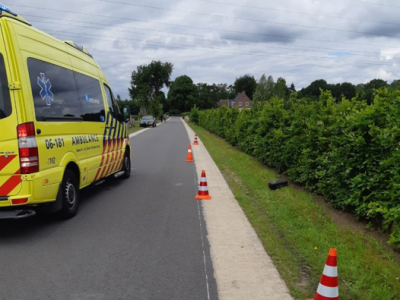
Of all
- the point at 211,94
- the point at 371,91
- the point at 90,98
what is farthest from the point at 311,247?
the point at 211,94

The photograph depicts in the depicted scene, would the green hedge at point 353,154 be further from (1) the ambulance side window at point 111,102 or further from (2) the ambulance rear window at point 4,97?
(2) the ambulance rear window at point 4,97

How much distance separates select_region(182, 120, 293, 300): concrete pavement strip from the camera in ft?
11.9

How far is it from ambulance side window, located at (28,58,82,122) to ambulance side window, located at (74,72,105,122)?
22 cm

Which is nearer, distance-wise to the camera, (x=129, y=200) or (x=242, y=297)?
(x=242, y=297)

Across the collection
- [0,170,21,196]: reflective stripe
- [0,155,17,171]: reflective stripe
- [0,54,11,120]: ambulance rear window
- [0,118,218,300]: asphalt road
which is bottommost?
[0,118,218,300]: asphalt road

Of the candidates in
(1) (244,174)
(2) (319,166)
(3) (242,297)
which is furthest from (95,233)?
(1) (244,174)

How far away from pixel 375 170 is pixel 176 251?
9.76 feet

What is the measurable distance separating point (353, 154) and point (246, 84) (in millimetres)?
146231

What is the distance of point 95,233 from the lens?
5.40 meters

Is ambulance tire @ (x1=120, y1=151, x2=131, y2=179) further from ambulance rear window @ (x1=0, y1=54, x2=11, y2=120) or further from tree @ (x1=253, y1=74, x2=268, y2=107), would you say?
tree @ (x1=253, y1=74, x2=268, y2=107)

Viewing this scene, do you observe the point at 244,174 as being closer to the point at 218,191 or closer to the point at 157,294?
the point at 218,191

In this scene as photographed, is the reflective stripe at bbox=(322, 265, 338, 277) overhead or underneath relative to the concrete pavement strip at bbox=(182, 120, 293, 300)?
overhead

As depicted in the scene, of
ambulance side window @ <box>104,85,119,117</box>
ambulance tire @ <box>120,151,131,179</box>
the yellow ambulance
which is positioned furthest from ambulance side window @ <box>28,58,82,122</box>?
ambulance tire @ <box>120,151,131,179</box>

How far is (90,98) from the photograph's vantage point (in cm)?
727
